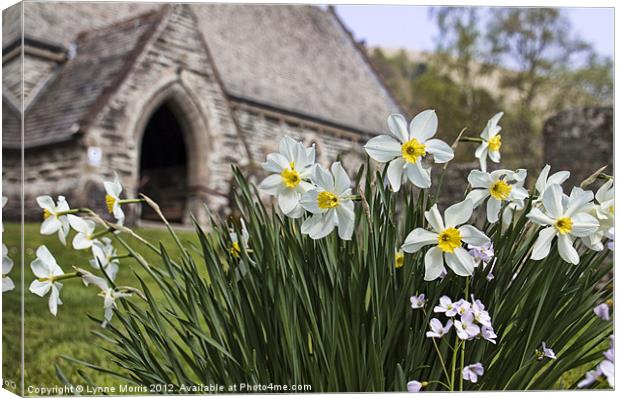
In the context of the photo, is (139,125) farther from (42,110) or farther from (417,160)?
(417,160)

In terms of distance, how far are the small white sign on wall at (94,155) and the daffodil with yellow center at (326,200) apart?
7.16ft

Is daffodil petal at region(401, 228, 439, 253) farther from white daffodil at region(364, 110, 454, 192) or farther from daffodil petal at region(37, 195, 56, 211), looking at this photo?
daffodil petal at region(37, 195, 56, 211)

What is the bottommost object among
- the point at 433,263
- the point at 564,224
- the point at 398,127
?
the point at 433,263

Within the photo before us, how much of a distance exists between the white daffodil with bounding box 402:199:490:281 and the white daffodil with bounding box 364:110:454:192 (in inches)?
4.4

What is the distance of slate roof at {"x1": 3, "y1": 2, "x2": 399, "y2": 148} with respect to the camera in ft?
11.9

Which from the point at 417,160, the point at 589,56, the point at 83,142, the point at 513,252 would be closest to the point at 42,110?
the point at 83,142

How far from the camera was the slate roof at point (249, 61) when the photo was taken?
11.9ft

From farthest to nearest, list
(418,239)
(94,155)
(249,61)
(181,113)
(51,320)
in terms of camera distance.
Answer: (249,61) → (181,113) → (94,155) → (51,320) → (418,239)

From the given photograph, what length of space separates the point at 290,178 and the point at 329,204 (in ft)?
0.51

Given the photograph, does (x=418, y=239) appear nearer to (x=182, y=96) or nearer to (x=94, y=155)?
(x=94, y=155)

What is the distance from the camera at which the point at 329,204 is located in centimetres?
196

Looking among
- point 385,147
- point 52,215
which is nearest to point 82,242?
point 52,215

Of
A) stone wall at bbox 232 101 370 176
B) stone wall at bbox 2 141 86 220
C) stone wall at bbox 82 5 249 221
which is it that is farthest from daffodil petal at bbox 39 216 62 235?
stone wall at bbox 232 101 370 176

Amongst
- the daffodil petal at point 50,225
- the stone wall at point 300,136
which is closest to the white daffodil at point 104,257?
the daffodil petal at point 50,225
